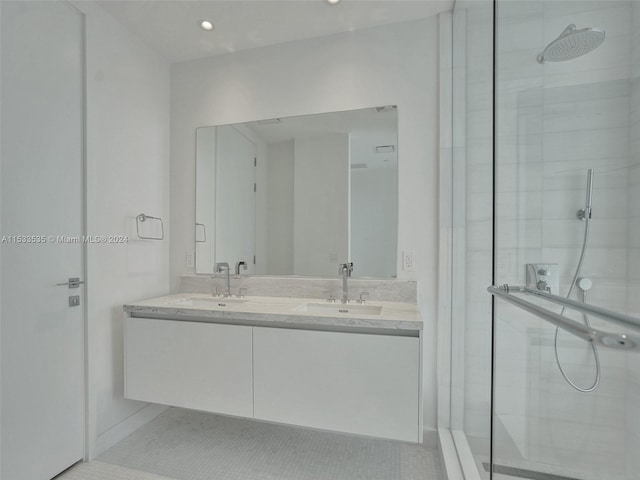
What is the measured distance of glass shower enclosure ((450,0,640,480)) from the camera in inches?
34.2

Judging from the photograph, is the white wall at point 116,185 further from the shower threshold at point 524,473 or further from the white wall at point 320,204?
the shower threshold at point 524,473

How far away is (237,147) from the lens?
228 centimetres

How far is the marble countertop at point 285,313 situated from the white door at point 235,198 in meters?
0.35

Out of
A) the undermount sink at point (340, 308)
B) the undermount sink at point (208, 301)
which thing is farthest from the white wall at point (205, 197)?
the undermount sink at point (340, 308)

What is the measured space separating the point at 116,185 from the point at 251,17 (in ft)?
4.22

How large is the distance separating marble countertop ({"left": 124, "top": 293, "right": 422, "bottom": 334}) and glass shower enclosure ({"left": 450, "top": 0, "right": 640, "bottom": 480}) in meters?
0.39

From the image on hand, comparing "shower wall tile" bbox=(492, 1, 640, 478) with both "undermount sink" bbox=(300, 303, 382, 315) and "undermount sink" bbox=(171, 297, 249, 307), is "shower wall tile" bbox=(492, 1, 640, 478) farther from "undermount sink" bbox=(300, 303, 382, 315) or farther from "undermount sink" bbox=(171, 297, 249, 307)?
"undermount sink" bbox=(171, 297, 249, 307)

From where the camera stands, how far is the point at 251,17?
1.89m

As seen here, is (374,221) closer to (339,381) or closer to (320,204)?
(320,204)

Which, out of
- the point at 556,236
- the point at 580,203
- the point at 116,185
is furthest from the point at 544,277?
the point at 116,185

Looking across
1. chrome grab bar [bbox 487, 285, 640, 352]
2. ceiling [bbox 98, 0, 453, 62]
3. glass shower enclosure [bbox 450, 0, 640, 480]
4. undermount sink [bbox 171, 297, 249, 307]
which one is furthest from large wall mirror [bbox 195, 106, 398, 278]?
chrome grab bar [bbox 487, 285, 640, 352]

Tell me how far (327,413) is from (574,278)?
117 centimetres

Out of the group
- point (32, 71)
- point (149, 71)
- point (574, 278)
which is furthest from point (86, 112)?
point (574, 278)

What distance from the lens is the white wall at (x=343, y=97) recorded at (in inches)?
75.0
